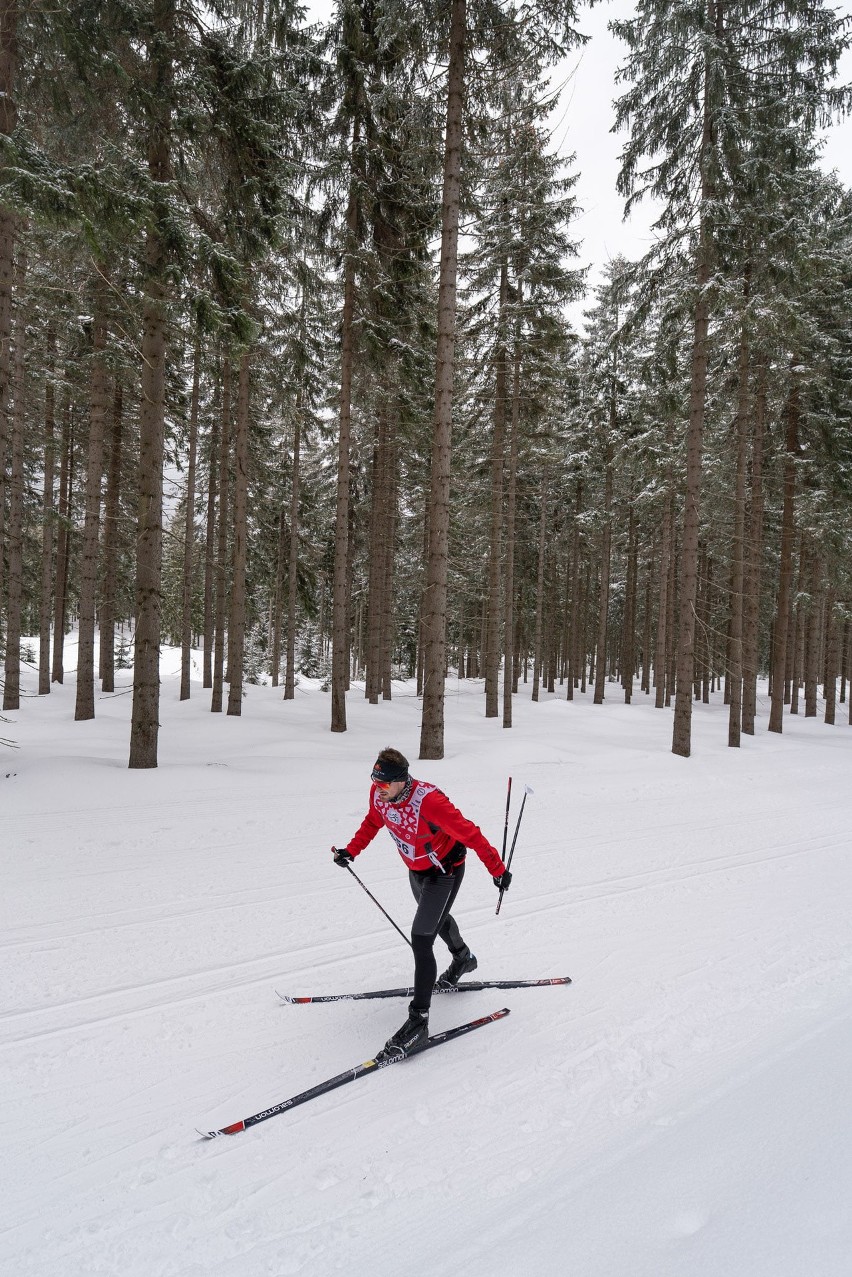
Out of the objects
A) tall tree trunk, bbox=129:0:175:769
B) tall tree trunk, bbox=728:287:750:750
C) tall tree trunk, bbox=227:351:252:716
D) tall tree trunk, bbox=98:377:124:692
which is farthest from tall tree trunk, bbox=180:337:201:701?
tall tree trunk, bbox=728:287:750:750

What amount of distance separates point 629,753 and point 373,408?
43.1 feet

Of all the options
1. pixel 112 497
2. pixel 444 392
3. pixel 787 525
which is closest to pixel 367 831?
pixel 444 392

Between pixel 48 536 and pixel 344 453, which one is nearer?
pixel 344 453

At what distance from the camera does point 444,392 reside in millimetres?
12039

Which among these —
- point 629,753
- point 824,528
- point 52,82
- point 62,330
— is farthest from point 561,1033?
point 824,528

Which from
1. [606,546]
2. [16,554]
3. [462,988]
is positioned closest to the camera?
[462,988]

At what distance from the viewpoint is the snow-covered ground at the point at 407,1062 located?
258 cm

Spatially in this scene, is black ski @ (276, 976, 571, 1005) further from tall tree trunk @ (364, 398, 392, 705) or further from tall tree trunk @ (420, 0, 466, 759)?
tall tree trunk @ (364, 398, 392, 705)

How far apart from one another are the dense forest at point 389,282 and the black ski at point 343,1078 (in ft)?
25.0

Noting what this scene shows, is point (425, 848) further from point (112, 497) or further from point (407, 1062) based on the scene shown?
point (112, 497)

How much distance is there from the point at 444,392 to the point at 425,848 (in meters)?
10.00

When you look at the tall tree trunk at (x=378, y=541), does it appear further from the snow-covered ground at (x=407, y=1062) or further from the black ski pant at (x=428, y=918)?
the black ski pant at (x=428, y=918)

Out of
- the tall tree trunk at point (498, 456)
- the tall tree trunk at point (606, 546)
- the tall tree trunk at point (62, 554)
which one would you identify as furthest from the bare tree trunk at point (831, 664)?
the tall tree trunk at point (62, 554)

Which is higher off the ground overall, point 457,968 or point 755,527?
point 755,527
